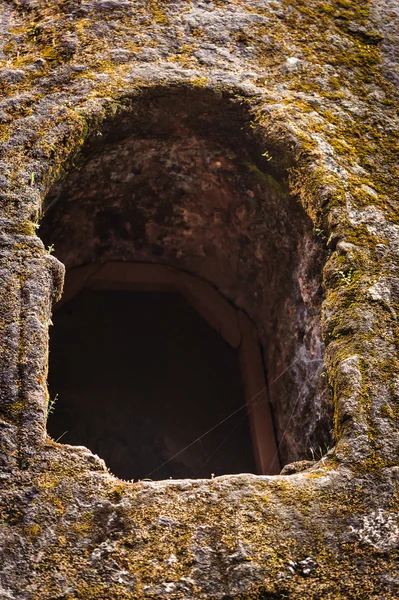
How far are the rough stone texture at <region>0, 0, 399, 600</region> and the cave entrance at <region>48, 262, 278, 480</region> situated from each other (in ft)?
1.09

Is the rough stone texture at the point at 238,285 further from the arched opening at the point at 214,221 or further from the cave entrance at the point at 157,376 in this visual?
the cave entrance at the point at 157,376

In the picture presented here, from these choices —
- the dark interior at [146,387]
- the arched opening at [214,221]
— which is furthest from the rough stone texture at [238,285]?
the dark interior at [146,387]

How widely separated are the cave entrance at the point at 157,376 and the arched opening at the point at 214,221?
12cm

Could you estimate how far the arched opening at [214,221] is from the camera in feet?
14.8

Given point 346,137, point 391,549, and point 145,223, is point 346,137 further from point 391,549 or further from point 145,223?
point 391,549

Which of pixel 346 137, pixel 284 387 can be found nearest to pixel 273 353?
pixel 284 387

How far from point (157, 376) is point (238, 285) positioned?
0.83 metres

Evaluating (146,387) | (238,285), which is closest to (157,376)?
(146,387)

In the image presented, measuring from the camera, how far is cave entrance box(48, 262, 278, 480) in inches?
210

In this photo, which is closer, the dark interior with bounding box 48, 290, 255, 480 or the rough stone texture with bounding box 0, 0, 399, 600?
the rough stone texture with bounding box 0, 0, 399, 600

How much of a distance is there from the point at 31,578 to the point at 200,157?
2.73 meters

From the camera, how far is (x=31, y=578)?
118 inches

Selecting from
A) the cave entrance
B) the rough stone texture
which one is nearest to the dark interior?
the cave entrance

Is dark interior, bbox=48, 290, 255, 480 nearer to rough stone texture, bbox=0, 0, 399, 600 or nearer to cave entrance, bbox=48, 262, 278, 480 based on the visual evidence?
cave entrance, bbox=48, 262, 278, 480
